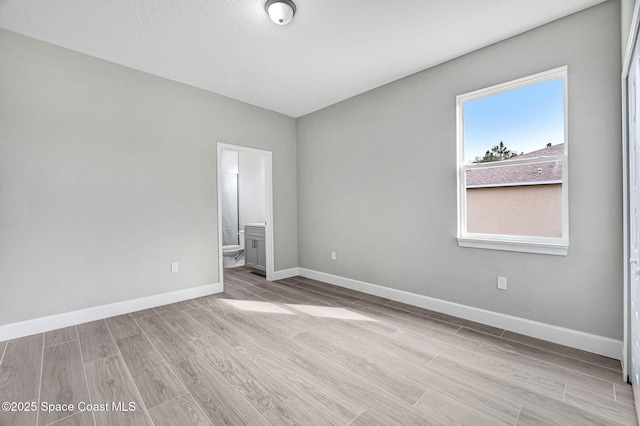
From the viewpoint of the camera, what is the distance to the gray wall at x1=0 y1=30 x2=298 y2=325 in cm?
252

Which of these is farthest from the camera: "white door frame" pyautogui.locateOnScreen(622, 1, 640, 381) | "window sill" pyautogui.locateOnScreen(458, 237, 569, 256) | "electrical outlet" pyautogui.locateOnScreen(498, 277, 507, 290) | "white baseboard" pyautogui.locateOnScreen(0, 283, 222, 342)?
"electrical outlet" pyautogui.locateOnScreen(498, 277, 507, 290)

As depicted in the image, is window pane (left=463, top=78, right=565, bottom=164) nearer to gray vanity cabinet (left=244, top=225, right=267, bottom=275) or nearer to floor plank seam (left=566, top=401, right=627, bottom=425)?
floor plank seam (left=566, top=401, right=627, bottom=425)

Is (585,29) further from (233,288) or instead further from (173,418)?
(233,288)

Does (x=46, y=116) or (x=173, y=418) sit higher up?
(x=46, y=116)

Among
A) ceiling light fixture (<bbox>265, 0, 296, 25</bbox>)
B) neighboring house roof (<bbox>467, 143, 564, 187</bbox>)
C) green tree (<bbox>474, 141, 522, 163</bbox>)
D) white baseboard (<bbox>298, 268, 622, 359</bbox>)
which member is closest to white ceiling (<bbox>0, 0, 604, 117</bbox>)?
ceiling light fixture (<bbox>265, 0, 296, 25</bbox>)

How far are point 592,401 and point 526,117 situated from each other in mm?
2224

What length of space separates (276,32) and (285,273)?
11.3 ft

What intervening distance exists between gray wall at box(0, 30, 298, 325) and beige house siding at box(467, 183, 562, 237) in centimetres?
326

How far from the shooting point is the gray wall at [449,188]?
84.2 inches

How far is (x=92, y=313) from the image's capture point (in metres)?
2.87

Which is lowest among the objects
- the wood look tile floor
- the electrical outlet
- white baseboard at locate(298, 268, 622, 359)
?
the wood look tile floor

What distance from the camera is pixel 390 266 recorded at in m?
3.54

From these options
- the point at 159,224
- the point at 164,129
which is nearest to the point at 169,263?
the point at 159,224

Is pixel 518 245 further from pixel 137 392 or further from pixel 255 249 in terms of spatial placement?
pixel 255 249
